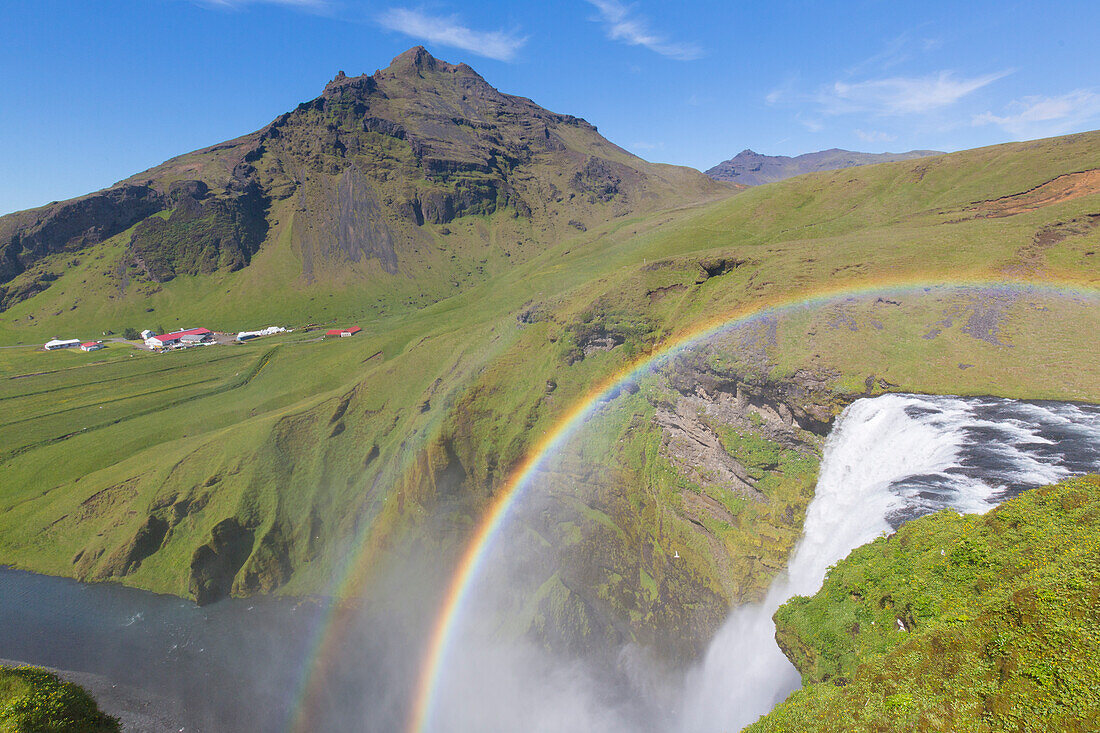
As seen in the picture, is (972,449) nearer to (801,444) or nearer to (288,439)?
(801,444)

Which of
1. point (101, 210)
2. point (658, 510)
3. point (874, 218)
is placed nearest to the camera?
point (658, 510)

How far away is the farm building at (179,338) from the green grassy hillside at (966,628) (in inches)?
5658

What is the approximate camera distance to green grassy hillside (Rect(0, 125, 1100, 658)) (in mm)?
22375

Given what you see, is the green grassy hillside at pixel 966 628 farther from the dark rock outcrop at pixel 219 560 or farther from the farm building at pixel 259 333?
the farm building at pixel 259 333

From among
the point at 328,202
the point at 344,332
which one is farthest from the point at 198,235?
the point at 344,332

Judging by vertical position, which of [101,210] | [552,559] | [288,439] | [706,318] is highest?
[101,210]

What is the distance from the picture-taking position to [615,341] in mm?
37906

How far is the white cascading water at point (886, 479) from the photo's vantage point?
1490 centimetres

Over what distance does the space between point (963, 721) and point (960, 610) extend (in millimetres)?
3333

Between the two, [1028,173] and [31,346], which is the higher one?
[1028,173]

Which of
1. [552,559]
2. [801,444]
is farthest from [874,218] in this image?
[552,559]

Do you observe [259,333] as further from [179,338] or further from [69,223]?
[69,223]

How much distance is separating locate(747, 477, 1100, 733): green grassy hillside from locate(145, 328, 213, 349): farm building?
144 metres

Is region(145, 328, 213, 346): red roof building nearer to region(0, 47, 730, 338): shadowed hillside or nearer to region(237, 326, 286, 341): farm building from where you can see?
region(237, 326, 286, 341): farm building
